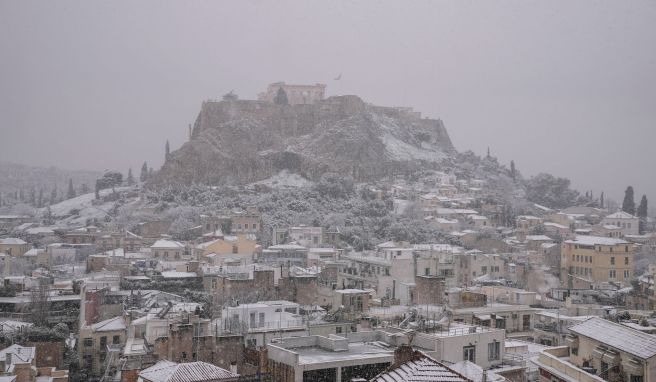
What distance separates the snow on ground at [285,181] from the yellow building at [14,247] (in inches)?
830

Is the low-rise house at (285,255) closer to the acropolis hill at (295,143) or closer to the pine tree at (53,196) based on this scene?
the acropolis hill at (295,143)

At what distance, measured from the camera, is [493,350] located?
12.1 m

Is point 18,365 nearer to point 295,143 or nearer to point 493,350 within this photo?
point 493,350

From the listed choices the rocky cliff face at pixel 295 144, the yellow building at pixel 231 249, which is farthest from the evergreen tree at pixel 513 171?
the yellow building at pixel 231 249

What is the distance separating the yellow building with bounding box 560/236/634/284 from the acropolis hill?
26104mm

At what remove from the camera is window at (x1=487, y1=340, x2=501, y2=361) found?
1198cm

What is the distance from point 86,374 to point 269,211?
30.0 m

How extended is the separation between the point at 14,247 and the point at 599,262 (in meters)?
27.5

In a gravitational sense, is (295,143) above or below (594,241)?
above

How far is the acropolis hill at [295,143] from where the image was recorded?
190 ft

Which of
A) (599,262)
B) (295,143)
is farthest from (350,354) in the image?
(295,143)

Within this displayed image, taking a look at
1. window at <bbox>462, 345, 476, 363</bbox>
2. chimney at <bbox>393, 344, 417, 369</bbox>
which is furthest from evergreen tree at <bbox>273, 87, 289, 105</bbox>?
chimney at <bbox>393, 344, 417, 369</bbox>

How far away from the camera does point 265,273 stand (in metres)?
23.9

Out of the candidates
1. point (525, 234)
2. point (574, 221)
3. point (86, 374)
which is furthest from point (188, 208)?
point (86, 374)
